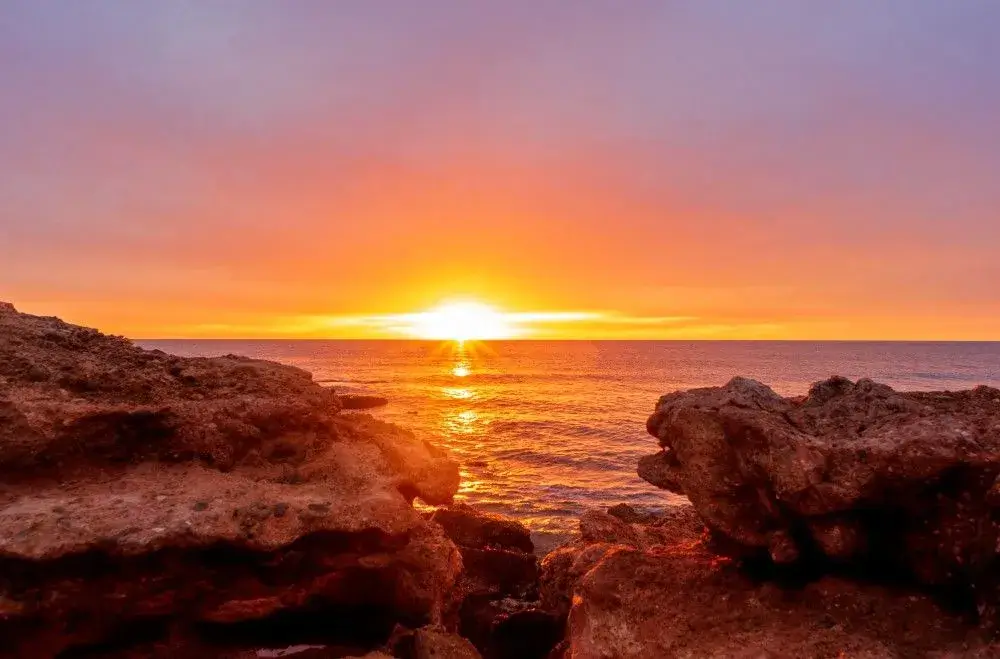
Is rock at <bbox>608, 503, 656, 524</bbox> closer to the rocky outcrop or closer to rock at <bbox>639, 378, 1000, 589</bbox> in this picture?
the rocky outcrop

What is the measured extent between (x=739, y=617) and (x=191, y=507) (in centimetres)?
694

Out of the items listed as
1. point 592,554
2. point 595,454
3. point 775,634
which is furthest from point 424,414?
point 775,634

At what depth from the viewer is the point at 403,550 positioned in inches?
308

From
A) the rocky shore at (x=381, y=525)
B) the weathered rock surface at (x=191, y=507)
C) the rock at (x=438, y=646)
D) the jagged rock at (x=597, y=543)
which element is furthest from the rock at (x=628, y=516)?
the rock at (x=438, y=646)

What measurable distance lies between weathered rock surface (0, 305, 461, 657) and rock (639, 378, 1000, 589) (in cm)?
428

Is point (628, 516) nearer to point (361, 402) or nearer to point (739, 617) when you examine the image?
point (739, 617)

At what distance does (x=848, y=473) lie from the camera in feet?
22.1

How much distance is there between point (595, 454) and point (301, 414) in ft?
71.9

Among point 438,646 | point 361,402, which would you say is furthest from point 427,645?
point 361,402

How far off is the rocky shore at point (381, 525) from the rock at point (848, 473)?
0.03 m

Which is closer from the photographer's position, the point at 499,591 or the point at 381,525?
the point at 381,525

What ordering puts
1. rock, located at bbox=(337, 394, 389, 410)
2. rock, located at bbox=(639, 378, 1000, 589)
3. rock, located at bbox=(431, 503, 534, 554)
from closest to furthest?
1. rock, located at bbox=(639, 378, 1000, 589)
2. rock, located at bbox=(431, 503, 534, 554)
3. rock, located at bbox=(337, 394, 389, 410)

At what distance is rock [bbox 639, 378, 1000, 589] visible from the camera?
6.31 meters

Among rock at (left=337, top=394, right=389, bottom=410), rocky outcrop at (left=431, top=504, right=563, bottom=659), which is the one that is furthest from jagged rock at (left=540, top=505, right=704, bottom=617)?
rock at (left=337, top=394, right=389, bottom=410)
